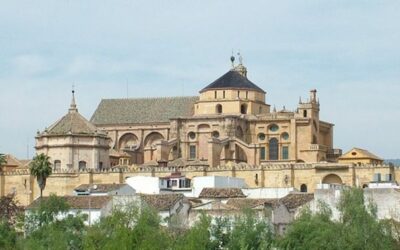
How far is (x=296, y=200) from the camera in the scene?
7319 centimetres

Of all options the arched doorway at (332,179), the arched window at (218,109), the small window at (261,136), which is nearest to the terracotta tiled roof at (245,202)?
the arched doorway at (332,179)

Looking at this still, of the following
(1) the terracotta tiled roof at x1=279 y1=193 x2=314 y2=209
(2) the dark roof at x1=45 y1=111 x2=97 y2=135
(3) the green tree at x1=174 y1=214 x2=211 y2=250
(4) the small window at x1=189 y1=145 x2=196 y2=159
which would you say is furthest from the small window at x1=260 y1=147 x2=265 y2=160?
(3) the green tree at x1=174 y1=214 x2=211 y2=250

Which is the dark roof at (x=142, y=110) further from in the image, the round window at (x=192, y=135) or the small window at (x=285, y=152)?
the small window at (x=285, y=152)

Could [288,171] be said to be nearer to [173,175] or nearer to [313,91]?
[173,175]

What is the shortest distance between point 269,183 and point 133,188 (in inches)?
508

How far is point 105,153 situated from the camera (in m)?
103

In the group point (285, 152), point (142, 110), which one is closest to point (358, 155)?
point (285, 152)

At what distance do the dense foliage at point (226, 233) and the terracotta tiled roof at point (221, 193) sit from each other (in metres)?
11.5

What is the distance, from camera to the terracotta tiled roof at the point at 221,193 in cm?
7798

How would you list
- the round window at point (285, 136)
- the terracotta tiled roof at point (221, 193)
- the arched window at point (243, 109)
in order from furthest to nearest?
the arched window at point (243, 109), the round window at point (285, 136), the terracotta tiled roof at point (221, 193)

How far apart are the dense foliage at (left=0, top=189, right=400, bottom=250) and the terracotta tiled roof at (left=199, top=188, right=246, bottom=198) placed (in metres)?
11.5

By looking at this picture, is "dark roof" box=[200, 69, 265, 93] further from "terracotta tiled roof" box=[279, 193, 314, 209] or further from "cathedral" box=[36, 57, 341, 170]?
"terracotta tiled roof" box=[279, 193, 314, 209]

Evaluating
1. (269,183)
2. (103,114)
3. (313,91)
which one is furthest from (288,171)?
(103,114)

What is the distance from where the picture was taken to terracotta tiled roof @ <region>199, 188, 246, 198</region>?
77981mm
